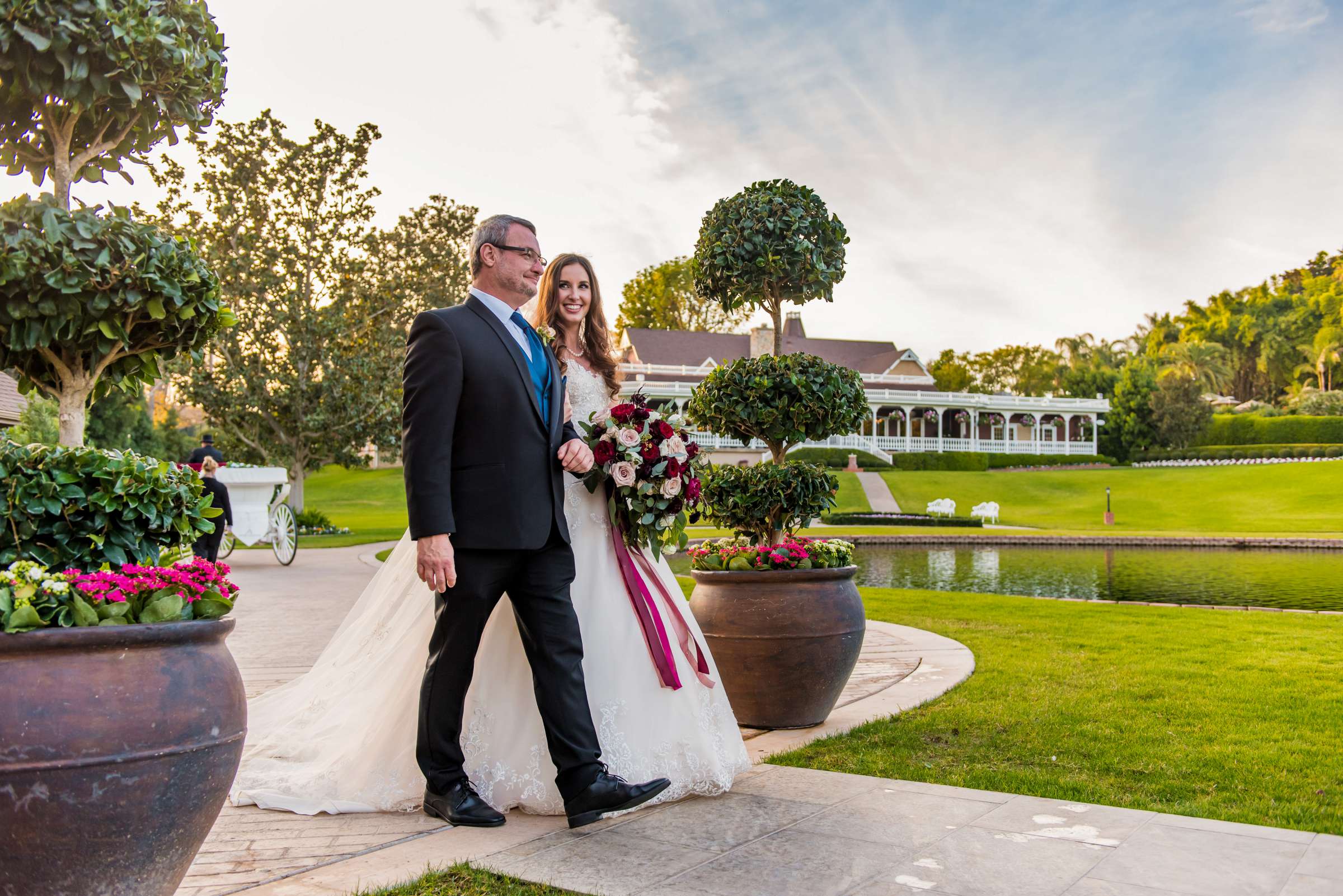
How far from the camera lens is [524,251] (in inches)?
153

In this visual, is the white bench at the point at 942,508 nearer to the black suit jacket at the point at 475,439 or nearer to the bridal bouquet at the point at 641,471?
the bridal bouquet at the point at 641,471

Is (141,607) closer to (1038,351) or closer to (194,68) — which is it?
(194,68)

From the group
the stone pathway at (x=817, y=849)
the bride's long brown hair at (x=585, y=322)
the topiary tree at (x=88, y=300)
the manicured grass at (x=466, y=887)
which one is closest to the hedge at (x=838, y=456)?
the bride's long brown hair at (x=585, y=322)

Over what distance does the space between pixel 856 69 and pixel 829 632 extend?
41.5 feet

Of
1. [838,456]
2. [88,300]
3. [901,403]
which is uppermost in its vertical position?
[901,403]

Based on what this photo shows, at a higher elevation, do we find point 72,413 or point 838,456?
point 72,413

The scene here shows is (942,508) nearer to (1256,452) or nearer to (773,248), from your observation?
(773,248)

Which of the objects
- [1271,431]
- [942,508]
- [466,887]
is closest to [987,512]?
[942,508]

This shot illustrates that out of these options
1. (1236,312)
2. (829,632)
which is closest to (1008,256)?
(829,632)

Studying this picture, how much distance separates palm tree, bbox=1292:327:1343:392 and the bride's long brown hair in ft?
255

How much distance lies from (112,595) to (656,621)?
2187 mm

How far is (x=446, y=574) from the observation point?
3479mm

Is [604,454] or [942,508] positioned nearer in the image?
[604,454]

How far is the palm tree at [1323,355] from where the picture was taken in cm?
7056
